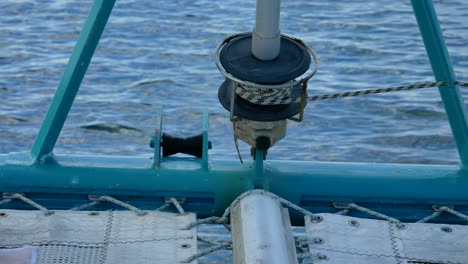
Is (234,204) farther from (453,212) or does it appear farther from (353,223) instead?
(453,212)

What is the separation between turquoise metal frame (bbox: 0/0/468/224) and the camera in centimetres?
401

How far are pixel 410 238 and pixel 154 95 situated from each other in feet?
12.4

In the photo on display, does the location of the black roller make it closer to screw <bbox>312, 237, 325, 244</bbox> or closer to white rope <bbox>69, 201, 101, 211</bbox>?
white rope <bbox>69, 201, 101, 211</bbox>

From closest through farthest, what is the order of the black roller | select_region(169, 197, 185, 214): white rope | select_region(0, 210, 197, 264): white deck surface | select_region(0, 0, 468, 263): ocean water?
select_region(0, 210, 197, 264): white deck surface
select_region(169, 197, 185, 214): white rope
the black roller
select_region(0, 0, 468, 263): ocean water

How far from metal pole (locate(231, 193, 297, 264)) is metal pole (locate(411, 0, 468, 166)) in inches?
34.8

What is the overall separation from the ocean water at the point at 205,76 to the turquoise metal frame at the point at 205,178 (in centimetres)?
98

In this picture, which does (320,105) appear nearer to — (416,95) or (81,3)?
(416,95)

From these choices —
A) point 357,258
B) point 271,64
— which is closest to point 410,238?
point 357,258

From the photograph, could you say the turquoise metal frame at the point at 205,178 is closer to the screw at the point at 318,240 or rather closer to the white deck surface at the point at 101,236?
the white deck surface at the point at 101,236

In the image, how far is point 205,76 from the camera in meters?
7.59

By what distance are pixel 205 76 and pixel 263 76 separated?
4.05m

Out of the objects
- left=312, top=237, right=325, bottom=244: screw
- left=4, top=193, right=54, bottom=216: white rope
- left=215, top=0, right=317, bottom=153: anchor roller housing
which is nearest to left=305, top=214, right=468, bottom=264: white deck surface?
left=312, top=237, right=325, bottom=244: screw

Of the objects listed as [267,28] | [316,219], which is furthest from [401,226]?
[267,28]

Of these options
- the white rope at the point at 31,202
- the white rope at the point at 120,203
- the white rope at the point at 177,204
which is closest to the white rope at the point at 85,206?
the white rope at the point at 120,203
